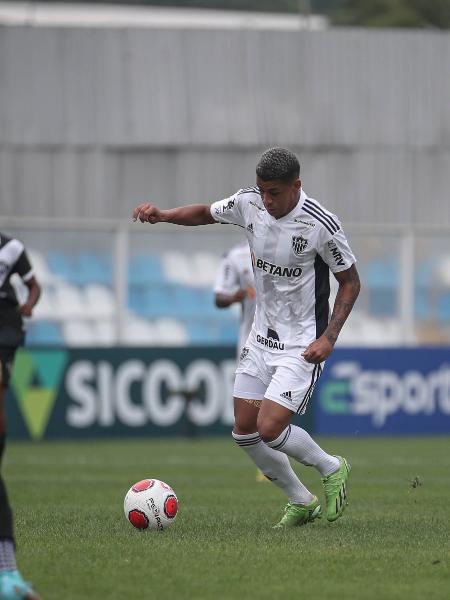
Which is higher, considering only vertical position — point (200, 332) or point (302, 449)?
point (200, 332)

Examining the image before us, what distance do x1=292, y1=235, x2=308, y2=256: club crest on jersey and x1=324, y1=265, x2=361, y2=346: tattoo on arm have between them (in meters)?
0.32

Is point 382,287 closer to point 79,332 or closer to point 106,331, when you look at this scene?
point 106,331

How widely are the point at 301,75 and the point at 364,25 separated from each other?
10.4 metres

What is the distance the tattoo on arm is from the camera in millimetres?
8852

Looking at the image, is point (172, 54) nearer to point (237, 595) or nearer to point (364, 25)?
point (364, 25)

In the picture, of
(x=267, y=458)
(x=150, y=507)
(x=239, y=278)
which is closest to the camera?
(x=150, y=507)

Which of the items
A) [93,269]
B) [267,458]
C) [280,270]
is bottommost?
[267,458]

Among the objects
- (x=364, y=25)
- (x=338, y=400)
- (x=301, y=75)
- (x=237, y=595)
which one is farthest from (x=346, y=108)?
(x=237, y=595)

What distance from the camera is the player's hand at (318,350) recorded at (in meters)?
8.80

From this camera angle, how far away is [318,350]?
28.9ft

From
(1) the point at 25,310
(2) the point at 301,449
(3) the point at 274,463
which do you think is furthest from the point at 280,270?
(1) the point at 25,310

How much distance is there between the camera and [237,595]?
6.65 meters

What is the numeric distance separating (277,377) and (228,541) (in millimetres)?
1093

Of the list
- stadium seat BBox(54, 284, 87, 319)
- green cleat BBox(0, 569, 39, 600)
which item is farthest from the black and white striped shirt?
stadium seat BBox(54, 284, 87, 319)
